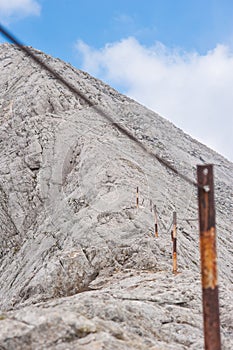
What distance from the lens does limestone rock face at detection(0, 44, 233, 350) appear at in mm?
8805

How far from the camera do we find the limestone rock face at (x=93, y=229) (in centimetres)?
880

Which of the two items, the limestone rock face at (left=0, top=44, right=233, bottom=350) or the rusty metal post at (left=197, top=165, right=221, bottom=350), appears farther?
the limestone rock face at (left=0, top=44, right=233, bottom=350)

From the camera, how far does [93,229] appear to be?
21297 millimetres

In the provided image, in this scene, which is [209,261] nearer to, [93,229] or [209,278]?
[209,278]

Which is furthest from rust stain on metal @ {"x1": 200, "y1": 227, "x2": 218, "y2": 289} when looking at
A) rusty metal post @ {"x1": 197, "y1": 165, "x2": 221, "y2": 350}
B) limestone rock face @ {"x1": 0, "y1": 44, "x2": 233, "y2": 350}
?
limestone rock face @ {"x1": 0, "y1": 44, "x2": 233, "y2": 350}

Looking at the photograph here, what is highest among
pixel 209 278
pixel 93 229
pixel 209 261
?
pixel 93 229

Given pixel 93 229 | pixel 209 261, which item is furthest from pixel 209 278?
pixel 93 229

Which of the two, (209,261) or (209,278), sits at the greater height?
(209,261)

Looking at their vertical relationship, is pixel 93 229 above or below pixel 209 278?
above

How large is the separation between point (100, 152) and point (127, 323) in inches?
837

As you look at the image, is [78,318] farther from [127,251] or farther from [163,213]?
[163,213]

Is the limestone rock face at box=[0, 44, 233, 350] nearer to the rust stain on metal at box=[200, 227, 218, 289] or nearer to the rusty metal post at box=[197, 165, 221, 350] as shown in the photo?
the rusty metal post at box=[197, 165, 221, 350]

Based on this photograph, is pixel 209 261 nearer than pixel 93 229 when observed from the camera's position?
Yes

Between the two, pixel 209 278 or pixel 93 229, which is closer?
pixel 209 278
